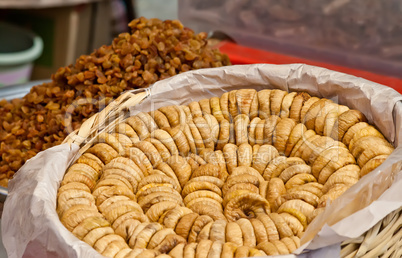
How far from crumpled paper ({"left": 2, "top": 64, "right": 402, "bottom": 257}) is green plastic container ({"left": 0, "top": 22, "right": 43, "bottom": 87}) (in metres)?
1.24

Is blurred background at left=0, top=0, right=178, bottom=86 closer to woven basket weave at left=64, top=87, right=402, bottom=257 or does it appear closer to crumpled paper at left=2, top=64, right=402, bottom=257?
crumpled paper at left=2, top=64, right=402, bottom=257

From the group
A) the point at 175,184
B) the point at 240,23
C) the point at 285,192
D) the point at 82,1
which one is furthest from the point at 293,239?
the point at 82,1

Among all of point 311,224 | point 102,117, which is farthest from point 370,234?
point 102,117

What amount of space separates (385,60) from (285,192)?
737mm

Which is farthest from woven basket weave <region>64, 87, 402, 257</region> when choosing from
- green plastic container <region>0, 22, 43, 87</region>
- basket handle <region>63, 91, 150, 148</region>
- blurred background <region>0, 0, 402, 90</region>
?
green plastic container <region>0, 22, 43, 87</region>

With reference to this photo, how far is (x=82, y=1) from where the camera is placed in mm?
2332

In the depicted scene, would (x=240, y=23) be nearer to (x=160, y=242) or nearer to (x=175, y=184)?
(x=175, y=184)

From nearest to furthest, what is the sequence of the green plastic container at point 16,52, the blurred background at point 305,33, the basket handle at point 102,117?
the basket handle at point 102,117
the blurred background at point 305,33
the green plastic container at point 16,52

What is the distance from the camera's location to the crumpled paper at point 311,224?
2.30 feet

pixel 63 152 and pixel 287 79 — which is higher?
pixel 287 79

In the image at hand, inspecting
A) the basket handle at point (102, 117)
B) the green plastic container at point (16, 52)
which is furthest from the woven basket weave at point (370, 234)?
the green plastic container at point (16, 52)

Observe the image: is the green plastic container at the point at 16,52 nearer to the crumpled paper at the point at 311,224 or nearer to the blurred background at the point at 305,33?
the blurred background at the point at 305,33

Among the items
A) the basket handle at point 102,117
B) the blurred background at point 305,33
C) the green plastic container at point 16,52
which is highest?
the blurred background at point 305,33

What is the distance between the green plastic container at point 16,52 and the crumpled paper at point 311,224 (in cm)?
124
